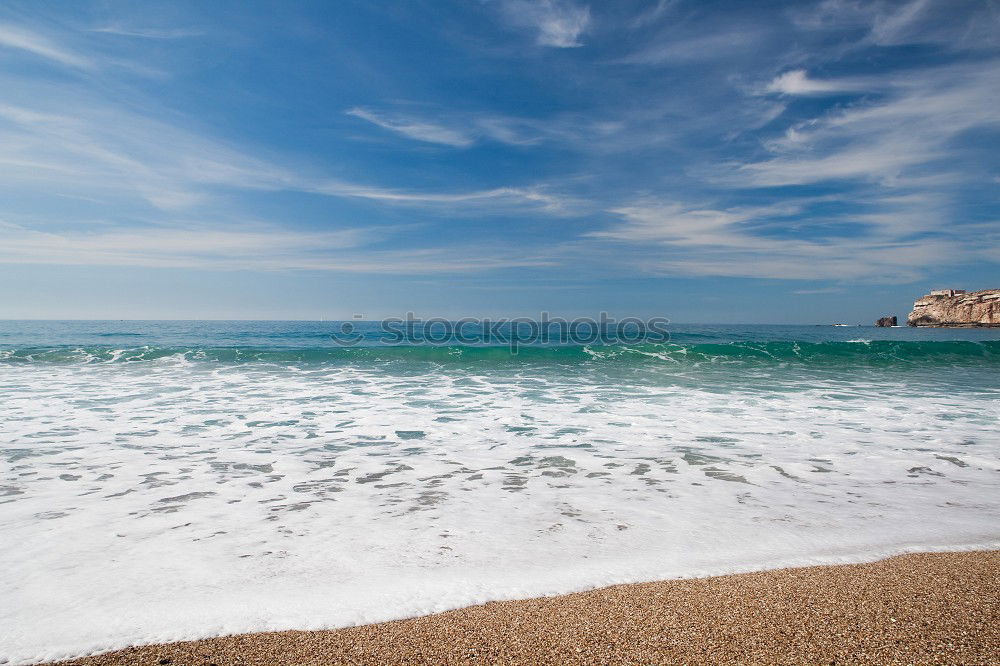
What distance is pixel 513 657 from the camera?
2184mm

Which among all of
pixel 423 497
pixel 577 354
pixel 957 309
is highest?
pixel 957 309

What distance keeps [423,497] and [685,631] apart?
2596mm

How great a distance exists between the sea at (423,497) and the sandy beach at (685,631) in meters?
0.16

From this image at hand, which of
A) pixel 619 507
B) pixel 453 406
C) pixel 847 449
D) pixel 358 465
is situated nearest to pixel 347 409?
pixel 453 406

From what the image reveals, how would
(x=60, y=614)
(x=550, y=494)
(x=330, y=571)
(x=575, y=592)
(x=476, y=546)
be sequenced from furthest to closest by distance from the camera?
(x=550, y=494)
(x=476, y=546)
(x=330, y=571)
(x=575, y=592)
(x=60, y=614)

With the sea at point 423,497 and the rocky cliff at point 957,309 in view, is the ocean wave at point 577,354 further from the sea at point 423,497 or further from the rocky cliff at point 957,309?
the rocky cliff at point 957,309

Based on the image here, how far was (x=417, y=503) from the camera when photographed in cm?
428

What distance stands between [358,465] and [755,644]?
13.9 feet

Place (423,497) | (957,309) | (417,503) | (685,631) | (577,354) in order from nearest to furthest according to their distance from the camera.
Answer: (685,631) < (417,503) < (423,497) < (577,354) < (957,309)

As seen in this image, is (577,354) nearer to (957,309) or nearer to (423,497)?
(423,497)

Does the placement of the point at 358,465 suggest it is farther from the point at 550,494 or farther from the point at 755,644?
the point at 755,644

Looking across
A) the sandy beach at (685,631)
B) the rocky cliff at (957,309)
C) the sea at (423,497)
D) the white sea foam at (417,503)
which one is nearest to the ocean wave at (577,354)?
the sea at (423,497)

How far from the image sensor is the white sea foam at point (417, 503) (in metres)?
2.77

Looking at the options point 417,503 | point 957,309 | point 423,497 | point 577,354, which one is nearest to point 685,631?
point 417,503
